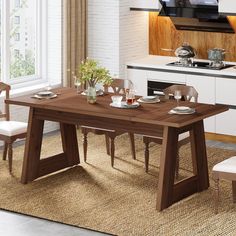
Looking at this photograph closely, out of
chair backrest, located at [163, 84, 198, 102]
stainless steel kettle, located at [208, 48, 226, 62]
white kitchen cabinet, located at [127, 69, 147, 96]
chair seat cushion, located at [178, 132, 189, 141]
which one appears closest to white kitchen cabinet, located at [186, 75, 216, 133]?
stainless steel kettle, located at [208, 48, 226, 62]

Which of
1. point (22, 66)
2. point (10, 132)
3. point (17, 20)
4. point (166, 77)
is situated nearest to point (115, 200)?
point (10, 132)

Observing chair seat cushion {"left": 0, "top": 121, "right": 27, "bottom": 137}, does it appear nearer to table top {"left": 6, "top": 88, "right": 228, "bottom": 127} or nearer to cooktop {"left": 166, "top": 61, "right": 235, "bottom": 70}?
table top {"left": 6, "top": 88, "right": 228, "bottom": 127}

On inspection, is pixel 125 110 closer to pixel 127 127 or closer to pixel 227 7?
pixel 127 127

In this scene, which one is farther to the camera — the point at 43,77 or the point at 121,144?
the point at 43,77

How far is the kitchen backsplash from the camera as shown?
32.9 ft

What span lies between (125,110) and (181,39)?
3179 millimetres

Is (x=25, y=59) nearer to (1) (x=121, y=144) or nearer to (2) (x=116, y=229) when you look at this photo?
(1) (x=121, y=144)

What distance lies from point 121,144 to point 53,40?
5.32 feet

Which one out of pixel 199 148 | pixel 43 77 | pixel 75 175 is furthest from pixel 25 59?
pixel 199 148

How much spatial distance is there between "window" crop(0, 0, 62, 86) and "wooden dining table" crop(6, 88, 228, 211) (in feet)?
4.76

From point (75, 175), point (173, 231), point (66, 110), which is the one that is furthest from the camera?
point (75, 175)

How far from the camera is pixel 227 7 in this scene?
370 inches

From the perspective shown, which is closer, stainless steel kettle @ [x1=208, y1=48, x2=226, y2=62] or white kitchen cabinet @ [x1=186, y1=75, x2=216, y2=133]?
white kitchen cabinet @ [x1=186, y1=75, x2=216, y2=133]

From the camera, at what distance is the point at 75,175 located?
827cm
